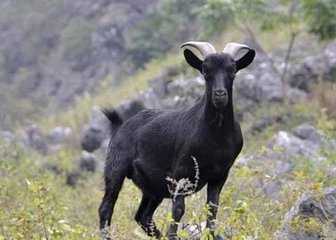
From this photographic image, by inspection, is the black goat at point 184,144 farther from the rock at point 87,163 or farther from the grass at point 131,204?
the rock at point 87,163

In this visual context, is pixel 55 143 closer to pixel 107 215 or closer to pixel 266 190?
pixel 266 190

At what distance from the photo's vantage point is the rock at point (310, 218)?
8.89 m

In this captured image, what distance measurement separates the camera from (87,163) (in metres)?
24.3

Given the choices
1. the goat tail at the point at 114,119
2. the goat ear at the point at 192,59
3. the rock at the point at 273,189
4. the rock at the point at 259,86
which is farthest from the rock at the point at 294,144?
the goat ear at the point at 192,59

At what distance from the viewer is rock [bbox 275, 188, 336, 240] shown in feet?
29.2

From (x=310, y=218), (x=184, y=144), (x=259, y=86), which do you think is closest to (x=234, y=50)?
(x=184, y=144)

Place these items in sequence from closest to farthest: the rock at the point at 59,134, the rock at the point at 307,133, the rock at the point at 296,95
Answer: the rock at the point at 307,133 → the rock at the point at 296,95 → the rock at the point at 59,134

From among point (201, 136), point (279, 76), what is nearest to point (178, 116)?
point (201, 136)

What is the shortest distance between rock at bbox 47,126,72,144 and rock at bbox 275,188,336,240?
21.8m

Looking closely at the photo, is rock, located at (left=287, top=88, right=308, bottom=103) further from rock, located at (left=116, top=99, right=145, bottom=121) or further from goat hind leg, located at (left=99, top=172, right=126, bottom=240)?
goat hind leg, located at (left=99, top=172, right=126, bottom=240)

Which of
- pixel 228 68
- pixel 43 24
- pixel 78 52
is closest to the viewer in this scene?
pixel 228 68

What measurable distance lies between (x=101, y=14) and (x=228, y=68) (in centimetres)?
3879

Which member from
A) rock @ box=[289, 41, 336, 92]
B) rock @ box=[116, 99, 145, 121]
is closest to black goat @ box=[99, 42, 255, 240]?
rock @ box=[289, 41, 336, 92]

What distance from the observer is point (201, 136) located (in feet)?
28.6
